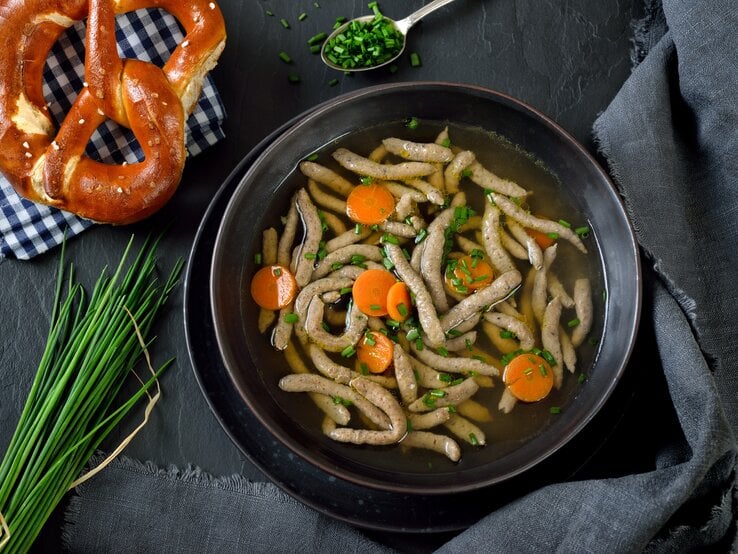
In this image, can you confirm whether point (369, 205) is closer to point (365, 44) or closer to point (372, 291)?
point (372, 291)

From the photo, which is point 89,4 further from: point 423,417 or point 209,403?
point 423,417

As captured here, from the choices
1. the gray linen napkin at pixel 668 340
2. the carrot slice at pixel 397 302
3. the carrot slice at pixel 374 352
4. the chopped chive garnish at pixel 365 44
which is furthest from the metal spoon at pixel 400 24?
the carrot slice at pixel 374 352

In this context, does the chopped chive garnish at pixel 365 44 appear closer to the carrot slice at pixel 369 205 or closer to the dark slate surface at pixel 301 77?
the dark slate surface at pixel 301 77

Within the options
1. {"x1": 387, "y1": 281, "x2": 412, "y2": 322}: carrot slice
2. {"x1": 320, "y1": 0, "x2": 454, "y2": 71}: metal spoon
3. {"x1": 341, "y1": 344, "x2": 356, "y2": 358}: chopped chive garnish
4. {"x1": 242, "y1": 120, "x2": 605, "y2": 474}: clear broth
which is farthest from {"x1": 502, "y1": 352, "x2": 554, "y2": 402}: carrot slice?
{"x1": 320, "y1": 0, "x2": 454, "y2": 71}: metal spoon

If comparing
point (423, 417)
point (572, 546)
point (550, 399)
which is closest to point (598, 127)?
point (550, 399)

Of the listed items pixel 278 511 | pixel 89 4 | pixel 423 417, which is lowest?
pixel 278 511

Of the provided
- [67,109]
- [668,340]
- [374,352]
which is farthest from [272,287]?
[668,340]
